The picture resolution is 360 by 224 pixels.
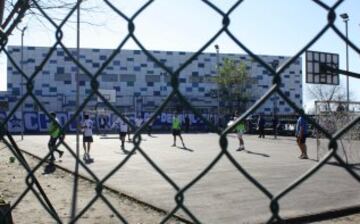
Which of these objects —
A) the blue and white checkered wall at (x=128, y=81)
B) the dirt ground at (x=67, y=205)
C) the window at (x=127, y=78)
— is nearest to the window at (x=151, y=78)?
the blue and white checkered wall at (x=128, y=81)

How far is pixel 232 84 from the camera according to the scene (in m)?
58.2

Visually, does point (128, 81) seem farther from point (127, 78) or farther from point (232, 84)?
point (232, 84)

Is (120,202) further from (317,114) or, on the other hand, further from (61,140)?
(317,114)

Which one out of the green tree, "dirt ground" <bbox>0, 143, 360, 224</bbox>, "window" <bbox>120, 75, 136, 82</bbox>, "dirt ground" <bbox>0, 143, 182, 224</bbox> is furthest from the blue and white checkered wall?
"dirt ground" <bbox>0, 143, 360, 224</bbox>

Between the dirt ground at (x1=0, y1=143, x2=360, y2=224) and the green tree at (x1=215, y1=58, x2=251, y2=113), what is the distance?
45.0m

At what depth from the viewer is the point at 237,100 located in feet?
188

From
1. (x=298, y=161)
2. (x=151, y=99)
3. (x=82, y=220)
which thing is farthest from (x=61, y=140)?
(x=151, y=99)

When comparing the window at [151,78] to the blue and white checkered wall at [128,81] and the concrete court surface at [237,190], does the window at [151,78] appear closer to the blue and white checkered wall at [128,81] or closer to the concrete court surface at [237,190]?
the blue and white checkered wall at [128,81]

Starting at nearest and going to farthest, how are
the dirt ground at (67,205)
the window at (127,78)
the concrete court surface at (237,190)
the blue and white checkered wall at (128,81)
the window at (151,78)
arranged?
the dirt ground at (67,205) → the concrete court surface at (237,190) → the blue and white checkered wall at (128,81) → the window at (127,78) → the window at (151,78)

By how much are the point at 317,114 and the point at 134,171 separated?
686 cm

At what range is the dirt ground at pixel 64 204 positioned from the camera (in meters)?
7.75

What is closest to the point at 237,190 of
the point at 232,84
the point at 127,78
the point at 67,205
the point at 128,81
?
the point at 67,205

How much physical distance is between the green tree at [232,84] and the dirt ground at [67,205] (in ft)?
147

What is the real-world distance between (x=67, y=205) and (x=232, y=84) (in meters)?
49.9
